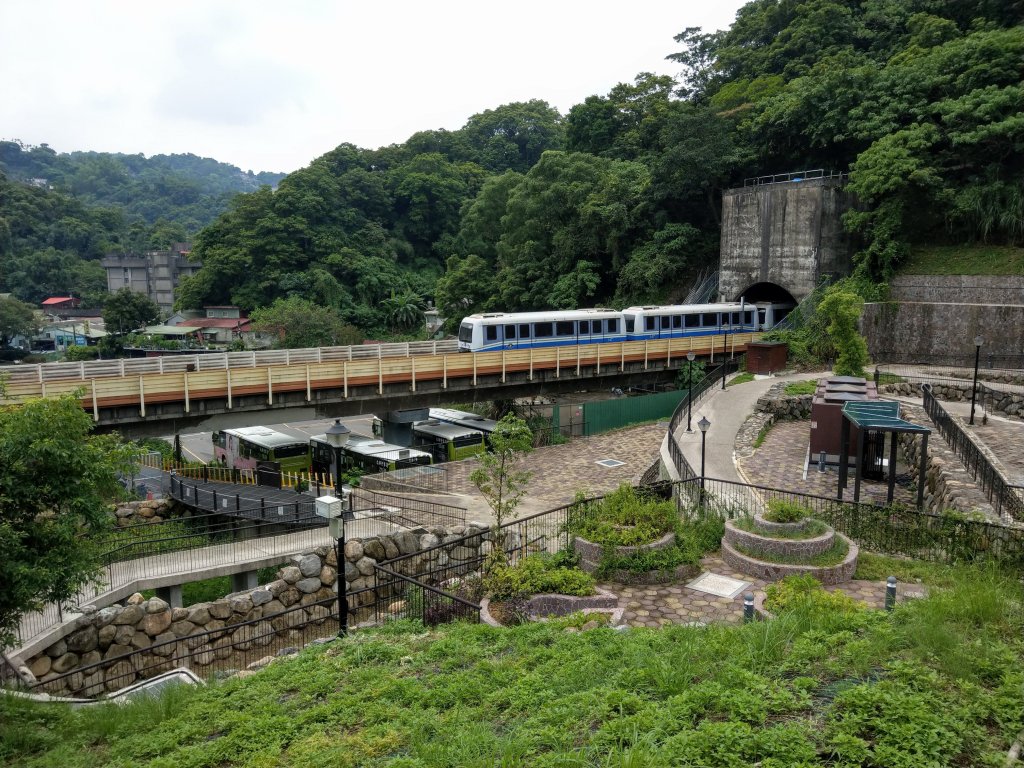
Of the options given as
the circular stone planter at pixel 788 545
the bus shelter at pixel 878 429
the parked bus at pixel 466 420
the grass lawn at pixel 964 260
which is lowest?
the parked bus at pixel 466 420

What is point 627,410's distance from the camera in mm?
32750

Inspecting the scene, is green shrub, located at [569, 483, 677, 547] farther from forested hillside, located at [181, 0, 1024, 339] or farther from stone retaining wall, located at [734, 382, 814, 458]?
forested hillside, located at [181, 0, 1024, 339]

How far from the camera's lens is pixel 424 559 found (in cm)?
1827

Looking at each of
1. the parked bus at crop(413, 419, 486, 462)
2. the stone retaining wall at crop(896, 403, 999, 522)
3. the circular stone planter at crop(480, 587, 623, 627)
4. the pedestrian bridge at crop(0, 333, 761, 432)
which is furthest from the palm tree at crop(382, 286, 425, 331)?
the circular stone planter at crop(480, 587, 623, 627)

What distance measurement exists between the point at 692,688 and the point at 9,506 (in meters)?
→ 8.73

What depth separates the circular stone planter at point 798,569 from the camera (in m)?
11.0

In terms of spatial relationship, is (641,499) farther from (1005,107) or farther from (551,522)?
(1005,107)

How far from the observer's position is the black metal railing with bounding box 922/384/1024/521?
40.5 ft

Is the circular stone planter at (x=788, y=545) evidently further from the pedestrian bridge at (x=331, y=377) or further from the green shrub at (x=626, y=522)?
the pedestrian bridge at (x=331, y=377)

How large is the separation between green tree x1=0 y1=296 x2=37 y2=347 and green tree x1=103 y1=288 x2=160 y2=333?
32.2 feet

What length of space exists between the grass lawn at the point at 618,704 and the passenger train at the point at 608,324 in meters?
23.1

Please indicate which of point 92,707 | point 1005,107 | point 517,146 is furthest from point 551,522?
point 517,146

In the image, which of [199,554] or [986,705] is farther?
[199,554]

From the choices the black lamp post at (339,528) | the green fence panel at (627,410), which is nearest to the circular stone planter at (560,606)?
the black lamp post at (339,528)
